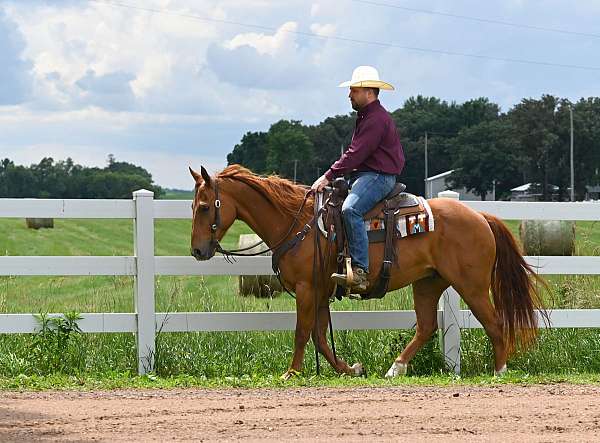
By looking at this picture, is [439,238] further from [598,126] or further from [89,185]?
[598,126]

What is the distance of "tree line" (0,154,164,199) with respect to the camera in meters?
53.6

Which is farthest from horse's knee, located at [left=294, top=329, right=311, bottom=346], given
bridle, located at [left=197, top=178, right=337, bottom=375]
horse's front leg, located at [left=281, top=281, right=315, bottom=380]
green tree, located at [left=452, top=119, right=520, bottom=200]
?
green tree, located at [left=452, top=119, right=520, bottom=200]

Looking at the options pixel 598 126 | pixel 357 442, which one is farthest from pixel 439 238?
pixel 598 126

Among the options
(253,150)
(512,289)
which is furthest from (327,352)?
(253,150)

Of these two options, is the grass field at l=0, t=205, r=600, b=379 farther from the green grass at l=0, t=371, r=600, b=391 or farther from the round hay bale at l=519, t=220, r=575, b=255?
the round hay bale at l=519, t=220, r=575, b=255

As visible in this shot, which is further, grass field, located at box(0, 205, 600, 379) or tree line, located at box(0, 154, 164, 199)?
tree line, located at box(0, 154, 164, 199)

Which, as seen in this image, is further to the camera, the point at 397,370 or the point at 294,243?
the point at 397,370

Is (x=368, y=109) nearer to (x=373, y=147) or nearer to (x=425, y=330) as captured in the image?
(x=373, y=147)

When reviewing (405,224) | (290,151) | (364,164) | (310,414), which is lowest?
(310,414)

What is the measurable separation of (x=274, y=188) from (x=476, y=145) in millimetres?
84623

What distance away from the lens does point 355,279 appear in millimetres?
9266

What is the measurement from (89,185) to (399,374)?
4739cm

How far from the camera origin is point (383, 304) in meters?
11.4

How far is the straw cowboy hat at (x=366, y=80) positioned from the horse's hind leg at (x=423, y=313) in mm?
1852
